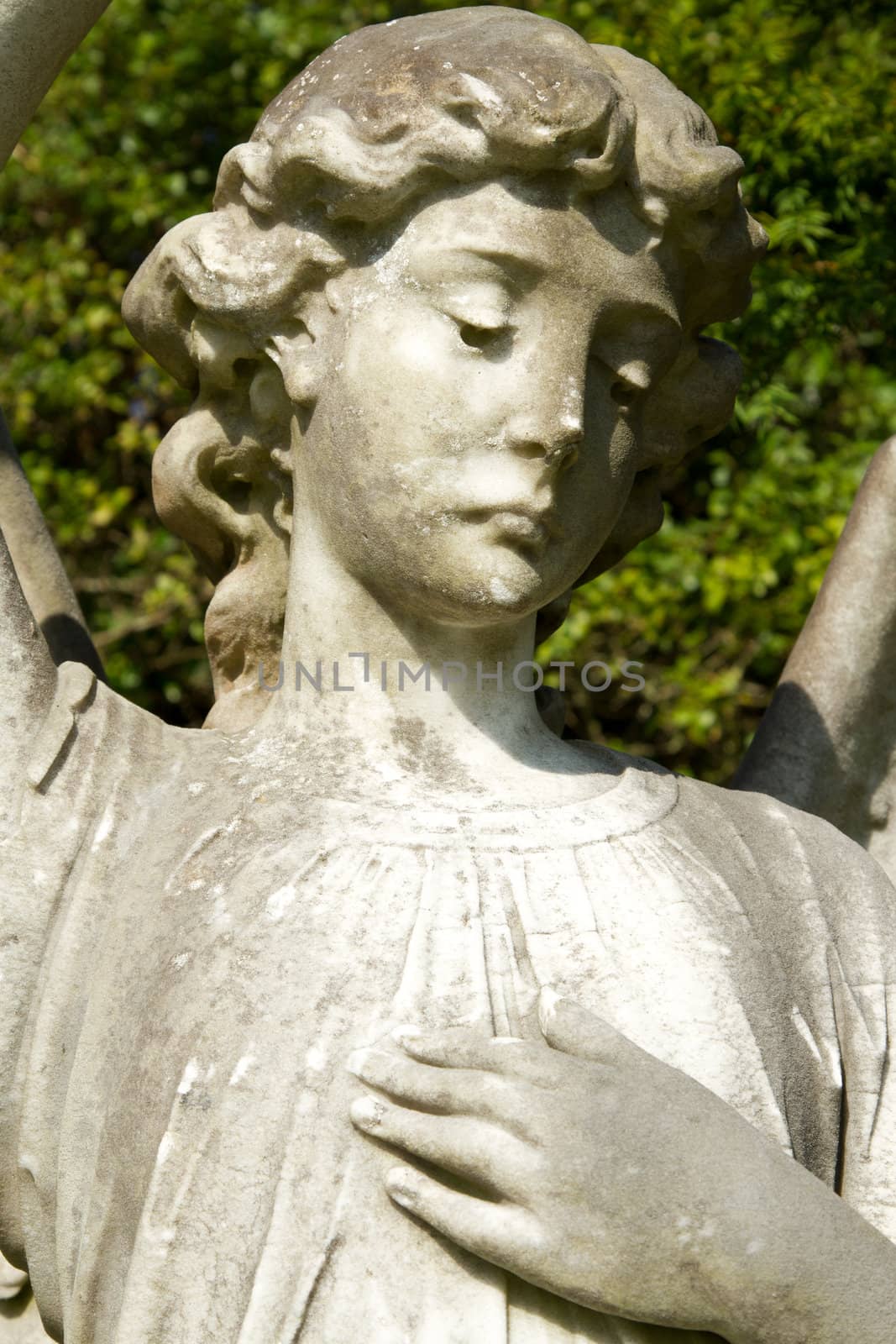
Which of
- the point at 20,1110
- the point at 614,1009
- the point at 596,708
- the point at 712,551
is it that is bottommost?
the point at 596,708

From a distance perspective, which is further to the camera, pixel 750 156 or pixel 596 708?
pixel 596 708

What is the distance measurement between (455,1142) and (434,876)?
338 millimetres

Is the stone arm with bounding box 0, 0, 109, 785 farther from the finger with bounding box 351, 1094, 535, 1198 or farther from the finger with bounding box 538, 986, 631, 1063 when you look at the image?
the finger with bounding box 538, 986, 631, 1063

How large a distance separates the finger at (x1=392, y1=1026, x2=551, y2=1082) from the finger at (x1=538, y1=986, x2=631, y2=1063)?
2 cm

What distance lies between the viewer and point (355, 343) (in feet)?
7.80

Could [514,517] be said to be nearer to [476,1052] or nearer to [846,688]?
[476,1052]

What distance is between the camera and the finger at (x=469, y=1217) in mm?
2021

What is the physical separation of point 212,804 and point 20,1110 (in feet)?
1.42

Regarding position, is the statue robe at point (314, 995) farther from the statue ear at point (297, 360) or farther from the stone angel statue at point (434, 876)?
the statue ear at point (297, 360)

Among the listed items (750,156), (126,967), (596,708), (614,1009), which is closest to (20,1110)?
(126,967)

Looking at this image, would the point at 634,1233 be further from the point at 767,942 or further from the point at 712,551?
the point at 712,551

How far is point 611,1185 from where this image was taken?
2.01 metres

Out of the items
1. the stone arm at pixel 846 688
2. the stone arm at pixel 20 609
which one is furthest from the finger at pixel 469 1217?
the stone arm at pixel 846 688

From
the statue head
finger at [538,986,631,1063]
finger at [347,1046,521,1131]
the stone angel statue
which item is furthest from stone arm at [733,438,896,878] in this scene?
finger at [347,1046,521,1131]
